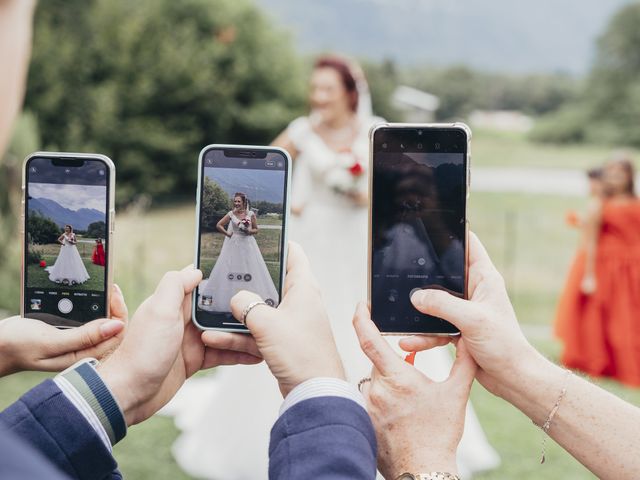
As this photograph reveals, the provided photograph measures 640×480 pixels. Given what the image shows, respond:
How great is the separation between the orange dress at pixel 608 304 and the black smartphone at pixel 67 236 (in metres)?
5.59

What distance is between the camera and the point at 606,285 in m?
6.41

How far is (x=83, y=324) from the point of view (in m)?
1.47

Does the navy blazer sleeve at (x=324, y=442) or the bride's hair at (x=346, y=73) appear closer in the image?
the navy blazer sleeve at (x=324, y=442)

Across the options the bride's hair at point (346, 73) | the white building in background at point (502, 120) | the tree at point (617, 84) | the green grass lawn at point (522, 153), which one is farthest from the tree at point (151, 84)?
the tree at point (617, 84)

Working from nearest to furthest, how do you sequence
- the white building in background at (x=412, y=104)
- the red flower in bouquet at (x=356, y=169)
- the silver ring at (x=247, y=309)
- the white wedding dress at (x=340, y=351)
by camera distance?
the silver ring at (x=247, y=309), the white wedding dress at (x=340, y=351), the red flower in bouquet at (x=356, y=169), the white building in background at (x=412, y=104)

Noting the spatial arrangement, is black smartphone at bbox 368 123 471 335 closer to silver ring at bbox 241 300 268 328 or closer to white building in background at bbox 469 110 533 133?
silver ring at bbox 241 300 268 328

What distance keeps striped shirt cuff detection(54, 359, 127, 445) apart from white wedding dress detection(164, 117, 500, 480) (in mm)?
2810

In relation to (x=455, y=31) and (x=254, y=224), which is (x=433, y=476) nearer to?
(x=254, y=224)

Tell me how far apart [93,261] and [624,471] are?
3.65ft

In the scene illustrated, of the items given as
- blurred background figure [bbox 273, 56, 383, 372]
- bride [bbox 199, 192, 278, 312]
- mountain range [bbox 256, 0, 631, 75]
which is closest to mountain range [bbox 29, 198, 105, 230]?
bride [bbox 199, 192, 278, 312]

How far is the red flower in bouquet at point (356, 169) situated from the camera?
4234 millimetres

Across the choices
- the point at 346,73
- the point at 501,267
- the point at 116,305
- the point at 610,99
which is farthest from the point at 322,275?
the point at 610,99

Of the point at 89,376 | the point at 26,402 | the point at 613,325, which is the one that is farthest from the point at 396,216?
the point at 613,325

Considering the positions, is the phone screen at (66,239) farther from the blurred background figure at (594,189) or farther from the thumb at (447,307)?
the blurred background figure at (594,189)
